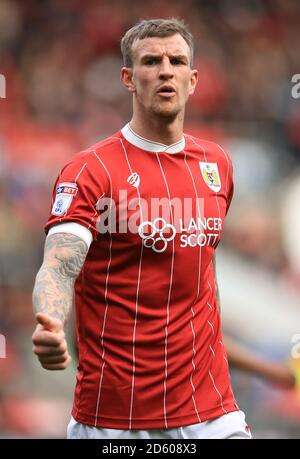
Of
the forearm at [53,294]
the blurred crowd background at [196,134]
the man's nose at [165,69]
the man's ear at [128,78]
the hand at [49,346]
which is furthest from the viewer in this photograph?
the blurred crowd background at [196,134]

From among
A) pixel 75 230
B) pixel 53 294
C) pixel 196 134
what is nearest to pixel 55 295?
pixel 53 294

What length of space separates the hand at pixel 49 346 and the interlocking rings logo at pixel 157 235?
85 cm

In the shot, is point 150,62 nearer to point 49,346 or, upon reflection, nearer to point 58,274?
point 58,274

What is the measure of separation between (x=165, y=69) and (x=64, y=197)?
688 millimetres

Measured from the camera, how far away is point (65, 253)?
3.11m

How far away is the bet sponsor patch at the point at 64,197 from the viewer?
3229 mm

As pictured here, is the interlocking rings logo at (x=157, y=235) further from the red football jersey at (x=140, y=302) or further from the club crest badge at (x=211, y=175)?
the club crest badge at (x=211, y=175)

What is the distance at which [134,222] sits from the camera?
11.0ft

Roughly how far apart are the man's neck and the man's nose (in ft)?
0.58

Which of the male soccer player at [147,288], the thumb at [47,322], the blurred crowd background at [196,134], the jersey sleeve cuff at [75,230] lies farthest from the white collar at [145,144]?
the blurred crowd background at [196,134]

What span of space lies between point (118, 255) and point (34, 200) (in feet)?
12.7

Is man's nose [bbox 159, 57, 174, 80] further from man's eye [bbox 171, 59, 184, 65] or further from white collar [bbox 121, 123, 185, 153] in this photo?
white collar [bbox 121, 123, 185, 153]

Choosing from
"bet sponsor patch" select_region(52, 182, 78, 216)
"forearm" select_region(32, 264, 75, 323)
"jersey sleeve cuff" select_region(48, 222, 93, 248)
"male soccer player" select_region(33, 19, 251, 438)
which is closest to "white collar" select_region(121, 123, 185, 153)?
"male soccer player" select_region(33, 19, 251, 438)

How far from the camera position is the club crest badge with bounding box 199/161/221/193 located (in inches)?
145
